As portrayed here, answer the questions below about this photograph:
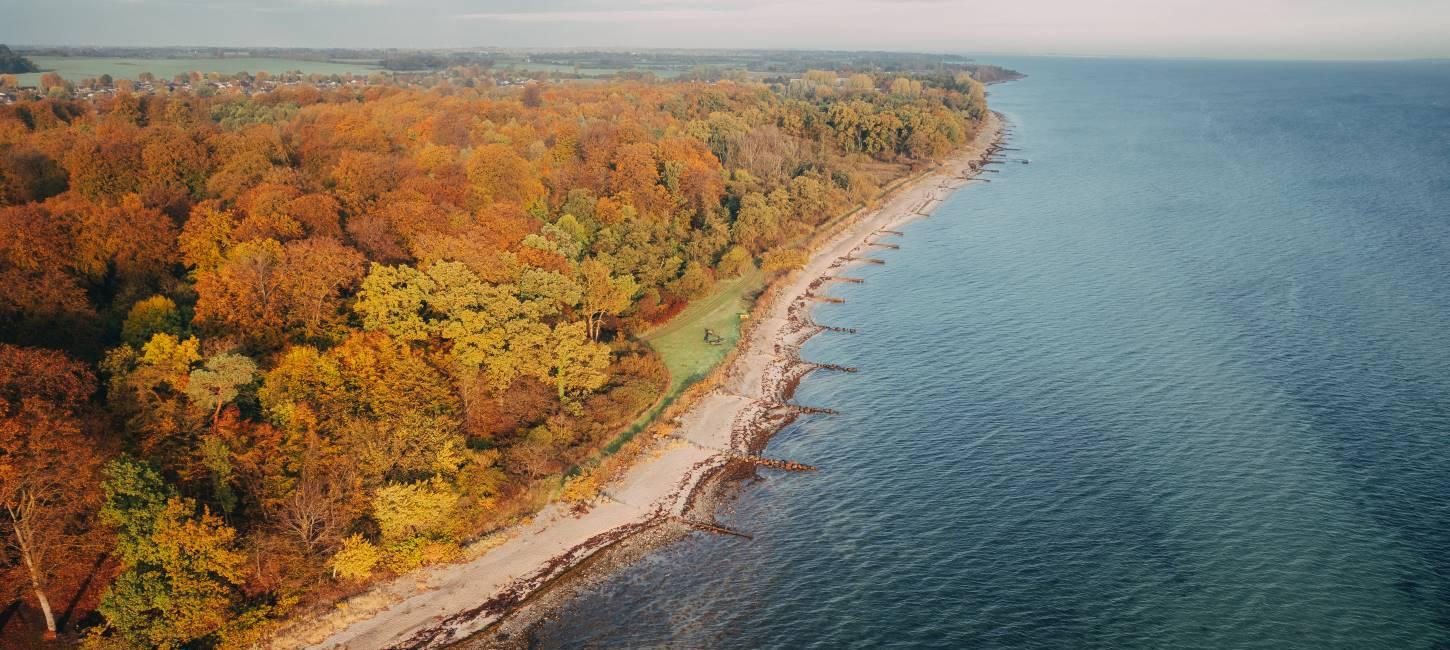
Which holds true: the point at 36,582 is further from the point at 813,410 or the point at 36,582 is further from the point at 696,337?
the point at 696,337

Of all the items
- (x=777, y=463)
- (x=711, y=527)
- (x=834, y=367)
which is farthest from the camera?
(x=834, y=367)

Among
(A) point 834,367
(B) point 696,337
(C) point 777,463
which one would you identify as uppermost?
(B) point 696,337

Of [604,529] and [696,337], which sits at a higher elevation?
[696,337]

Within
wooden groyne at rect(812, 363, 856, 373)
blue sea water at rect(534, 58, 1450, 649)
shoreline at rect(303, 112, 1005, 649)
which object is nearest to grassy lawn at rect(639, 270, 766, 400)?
shoreline at rect(303, 112, 1005, 649)

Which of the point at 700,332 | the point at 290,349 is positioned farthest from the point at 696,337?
the point at 290,349

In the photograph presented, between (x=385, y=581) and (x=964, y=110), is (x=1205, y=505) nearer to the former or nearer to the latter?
(x=385, y=581)

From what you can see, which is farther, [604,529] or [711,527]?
[711,527]

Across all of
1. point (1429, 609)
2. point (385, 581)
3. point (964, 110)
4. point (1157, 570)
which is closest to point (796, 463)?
point (1157, 570)
